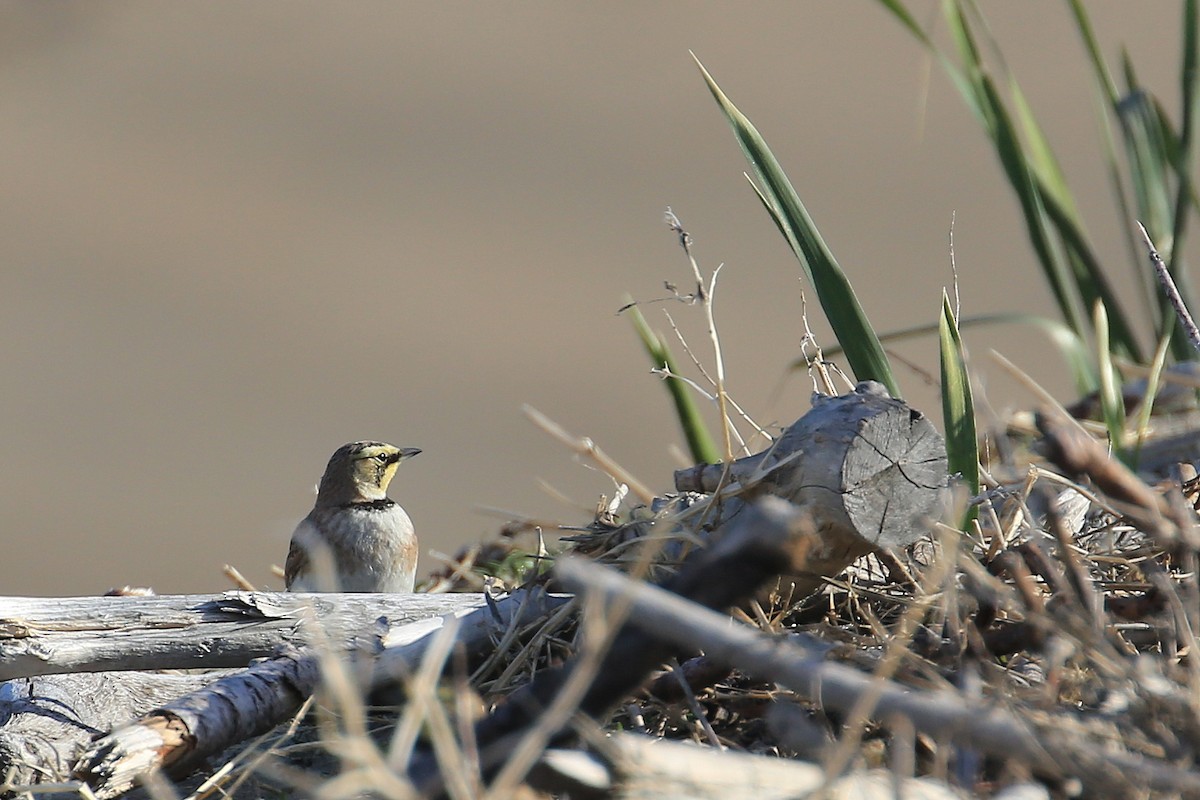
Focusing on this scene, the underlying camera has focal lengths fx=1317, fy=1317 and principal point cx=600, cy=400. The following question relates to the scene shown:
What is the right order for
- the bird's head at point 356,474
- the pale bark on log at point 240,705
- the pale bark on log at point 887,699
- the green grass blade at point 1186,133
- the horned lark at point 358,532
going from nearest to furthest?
the pale bark on log at point 887,699 < the pale bark on log at point 240,705 < the horned lark at point 358,532 < the bird's head at point 356,474 < the green grass blade at point 1186,133

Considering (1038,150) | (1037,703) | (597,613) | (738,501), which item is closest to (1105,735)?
(1037,703)

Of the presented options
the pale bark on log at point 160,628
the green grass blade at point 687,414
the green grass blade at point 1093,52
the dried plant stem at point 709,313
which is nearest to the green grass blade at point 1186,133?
the green grass blade at point 1093,52

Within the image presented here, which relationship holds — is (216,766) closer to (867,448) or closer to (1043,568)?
(867,448)

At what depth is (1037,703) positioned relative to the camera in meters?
1.72

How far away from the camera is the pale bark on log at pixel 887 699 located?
1338 mm

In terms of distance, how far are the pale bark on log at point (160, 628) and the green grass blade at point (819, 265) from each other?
105cm

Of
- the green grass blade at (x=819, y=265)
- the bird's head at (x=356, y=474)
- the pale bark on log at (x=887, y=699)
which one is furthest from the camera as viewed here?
the bird's head at (x=356, y=474)

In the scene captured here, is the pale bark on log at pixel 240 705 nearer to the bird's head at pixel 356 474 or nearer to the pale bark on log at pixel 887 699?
the pale bark on log at pixel 887 699

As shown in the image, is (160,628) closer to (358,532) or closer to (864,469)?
(358,532)

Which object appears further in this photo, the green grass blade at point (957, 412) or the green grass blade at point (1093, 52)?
the green grass blade at point (1093, 52)

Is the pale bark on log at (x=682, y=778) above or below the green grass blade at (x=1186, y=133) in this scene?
below

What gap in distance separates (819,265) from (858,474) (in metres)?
0.83

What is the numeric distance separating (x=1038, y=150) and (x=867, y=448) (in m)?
2.74

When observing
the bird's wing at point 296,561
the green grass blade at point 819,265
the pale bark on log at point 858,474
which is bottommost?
the bird's wing at point 296,561
